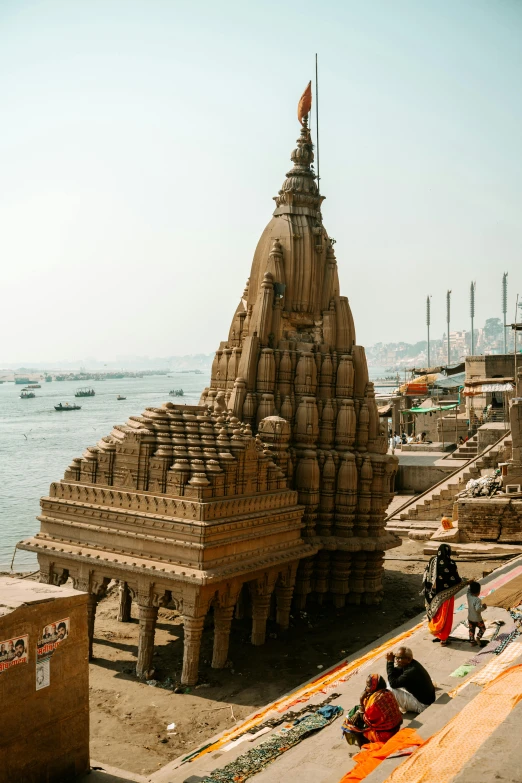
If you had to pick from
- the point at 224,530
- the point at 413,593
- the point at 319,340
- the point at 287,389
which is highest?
the point at 319,340

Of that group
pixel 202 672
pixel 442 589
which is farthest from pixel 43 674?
pixel 202 672

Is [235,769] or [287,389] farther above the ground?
[287,389]

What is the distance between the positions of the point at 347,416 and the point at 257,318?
3.80m

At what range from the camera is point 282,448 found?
777 inches

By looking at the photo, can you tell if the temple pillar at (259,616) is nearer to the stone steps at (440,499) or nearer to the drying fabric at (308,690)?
the drying fabric at (308,690)

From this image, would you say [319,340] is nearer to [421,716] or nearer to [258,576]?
[258,576]

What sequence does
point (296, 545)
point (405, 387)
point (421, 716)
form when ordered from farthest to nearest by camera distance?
point (405, 387), point (296, 545), point (421, 716)

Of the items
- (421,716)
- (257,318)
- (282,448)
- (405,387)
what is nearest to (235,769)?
(421,716)

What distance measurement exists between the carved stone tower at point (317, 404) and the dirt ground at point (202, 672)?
1.38 metres

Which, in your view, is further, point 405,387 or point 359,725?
point 405,387

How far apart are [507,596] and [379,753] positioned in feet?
26.2

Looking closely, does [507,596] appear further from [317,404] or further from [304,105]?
[304,105]

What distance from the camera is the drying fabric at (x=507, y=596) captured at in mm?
15266

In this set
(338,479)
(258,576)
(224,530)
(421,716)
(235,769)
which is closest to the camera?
(421,716)
